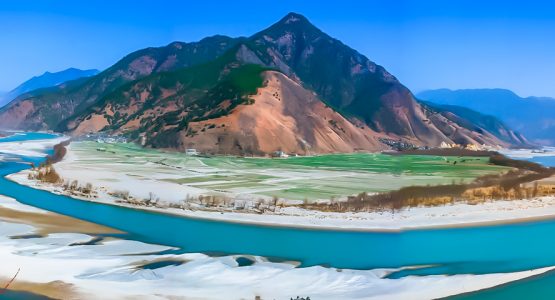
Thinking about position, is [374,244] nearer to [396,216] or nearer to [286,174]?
[396,216]

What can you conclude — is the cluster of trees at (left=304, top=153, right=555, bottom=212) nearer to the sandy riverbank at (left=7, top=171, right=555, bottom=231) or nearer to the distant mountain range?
the sandy riverbank at (left=7, top=171, right=555, bottom=231)

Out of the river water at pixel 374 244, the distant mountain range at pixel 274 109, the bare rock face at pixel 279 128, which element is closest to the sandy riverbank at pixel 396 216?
the river water at pixel 374 244

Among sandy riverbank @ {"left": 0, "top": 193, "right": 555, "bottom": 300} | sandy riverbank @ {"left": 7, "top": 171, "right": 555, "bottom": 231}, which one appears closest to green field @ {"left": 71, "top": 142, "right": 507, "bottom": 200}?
sandy riverbank @ {"left": 7, "top": 171, "right": 555, "bottom": 231}

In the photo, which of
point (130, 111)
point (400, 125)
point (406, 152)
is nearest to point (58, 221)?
point (406, 152)

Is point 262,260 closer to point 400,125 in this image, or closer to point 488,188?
point 488,188

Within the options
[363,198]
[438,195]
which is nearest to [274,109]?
[438,195]
